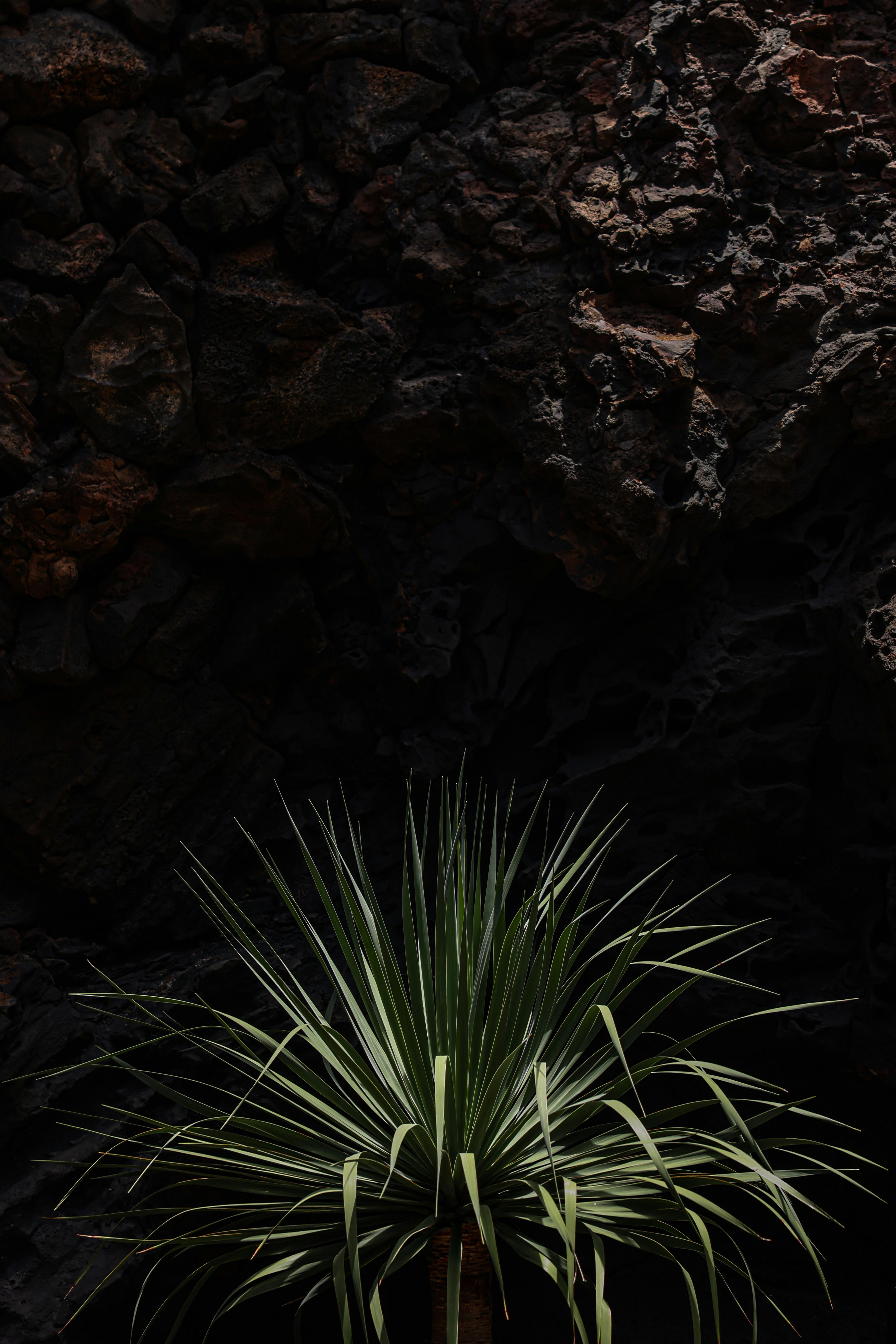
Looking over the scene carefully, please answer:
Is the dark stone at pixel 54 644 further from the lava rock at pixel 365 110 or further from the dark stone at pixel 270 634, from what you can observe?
the lava rock at pixel 365 110

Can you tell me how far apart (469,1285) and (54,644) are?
193 centimetres

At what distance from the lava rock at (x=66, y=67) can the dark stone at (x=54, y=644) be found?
1.50 m

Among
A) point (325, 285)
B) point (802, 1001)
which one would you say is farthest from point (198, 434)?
point (802, 1001)

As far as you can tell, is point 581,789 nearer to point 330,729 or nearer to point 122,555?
point 330,729

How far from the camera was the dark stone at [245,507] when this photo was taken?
288 cm

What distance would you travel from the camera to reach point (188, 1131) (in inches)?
75.2

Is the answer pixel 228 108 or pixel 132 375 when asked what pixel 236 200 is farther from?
pixel 132 375

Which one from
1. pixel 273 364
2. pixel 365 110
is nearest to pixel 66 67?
pixel 365 110

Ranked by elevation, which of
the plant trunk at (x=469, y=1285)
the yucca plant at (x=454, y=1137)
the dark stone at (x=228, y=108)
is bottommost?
the plant trunk at (x=469, y=1285)

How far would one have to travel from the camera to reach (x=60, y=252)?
2820mm

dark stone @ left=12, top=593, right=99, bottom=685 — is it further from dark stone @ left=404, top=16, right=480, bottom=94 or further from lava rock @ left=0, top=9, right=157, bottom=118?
dark stone @ left=404, top=16, right=480, bottom=94

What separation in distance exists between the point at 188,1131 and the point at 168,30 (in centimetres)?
320

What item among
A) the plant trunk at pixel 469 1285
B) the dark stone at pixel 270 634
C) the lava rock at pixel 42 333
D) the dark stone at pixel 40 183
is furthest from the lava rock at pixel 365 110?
the plant trunk at pixel 469 1285

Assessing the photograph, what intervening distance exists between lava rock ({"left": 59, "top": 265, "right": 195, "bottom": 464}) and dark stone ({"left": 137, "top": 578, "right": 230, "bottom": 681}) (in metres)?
0.43
